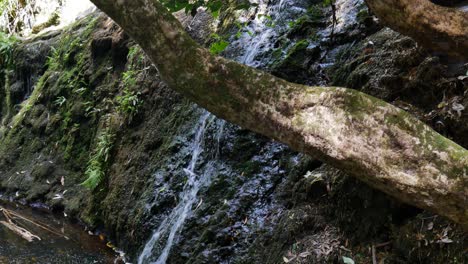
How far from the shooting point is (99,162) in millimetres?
7645

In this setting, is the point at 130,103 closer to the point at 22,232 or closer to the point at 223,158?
the point at 22,232

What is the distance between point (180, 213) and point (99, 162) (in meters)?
2.76

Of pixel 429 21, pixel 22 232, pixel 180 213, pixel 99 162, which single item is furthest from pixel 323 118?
pixel 99 162

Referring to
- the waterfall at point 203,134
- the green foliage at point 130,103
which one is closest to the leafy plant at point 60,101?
the green foliage at point 130,103

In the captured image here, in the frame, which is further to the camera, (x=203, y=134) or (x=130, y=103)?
(x=130, y=103)

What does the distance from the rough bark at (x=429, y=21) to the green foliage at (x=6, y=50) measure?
1201cm

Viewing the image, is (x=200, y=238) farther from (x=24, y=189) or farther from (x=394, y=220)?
(x=24, y=189)

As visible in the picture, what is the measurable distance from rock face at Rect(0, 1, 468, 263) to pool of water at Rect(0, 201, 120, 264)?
0.89ft

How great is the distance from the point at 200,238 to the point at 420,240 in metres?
2.51

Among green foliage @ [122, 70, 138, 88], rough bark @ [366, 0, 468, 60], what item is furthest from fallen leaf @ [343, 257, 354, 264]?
green foliage @ [122, 70, 138, 88]

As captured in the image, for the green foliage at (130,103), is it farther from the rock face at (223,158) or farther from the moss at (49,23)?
the moss at (49,23)

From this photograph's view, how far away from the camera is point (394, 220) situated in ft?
10.3

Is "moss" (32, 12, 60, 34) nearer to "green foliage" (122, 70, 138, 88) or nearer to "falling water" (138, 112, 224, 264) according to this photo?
"green foliage" (122, 70, 138, 88)

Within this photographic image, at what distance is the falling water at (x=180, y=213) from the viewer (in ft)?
17.3
